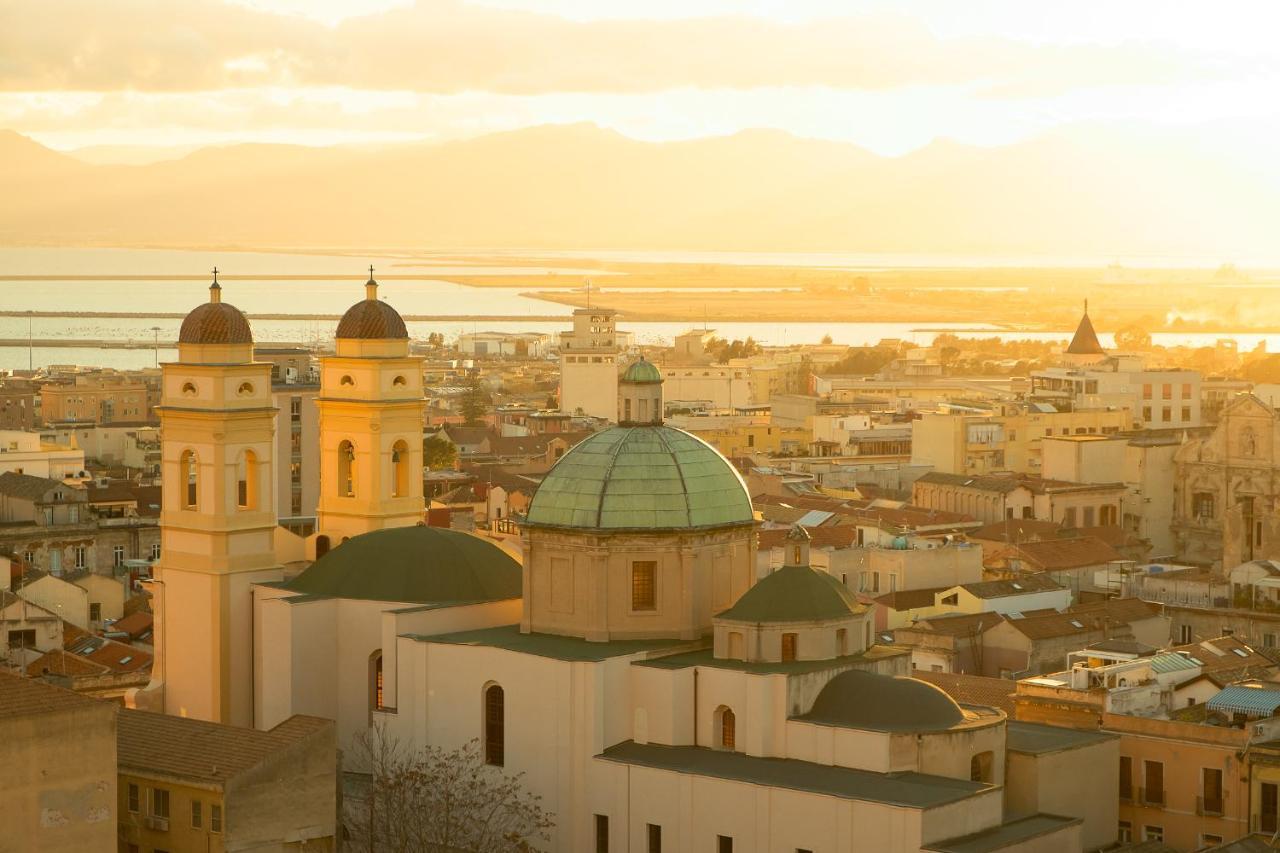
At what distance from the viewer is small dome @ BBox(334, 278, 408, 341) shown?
136 ft

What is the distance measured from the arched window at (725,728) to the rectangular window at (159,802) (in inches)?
292

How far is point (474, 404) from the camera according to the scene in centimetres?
11800

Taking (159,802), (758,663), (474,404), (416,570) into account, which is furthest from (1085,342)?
(159,802)

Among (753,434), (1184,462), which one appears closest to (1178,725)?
(1184,462)

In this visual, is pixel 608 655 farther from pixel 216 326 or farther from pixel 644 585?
pixel 216 326

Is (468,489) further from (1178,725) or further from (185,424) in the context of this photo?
(1178,725)

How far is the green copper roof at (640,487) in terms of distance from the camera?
3466 centimetres

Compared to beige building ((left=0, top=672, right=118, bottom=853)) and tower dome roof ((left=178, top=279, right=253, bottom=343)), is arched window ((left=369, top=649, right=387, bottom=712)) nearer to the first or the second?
tower dome roof ((left=178, top=279, right=253, bottom=343))

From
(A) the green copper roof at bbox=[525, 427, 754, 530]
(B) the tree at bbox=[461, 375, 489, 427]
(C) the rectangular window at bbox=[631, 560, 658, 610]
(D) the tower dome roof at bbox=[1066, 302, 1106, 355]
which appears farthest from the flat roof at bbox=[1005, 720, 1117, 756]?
(D) the tower dome roof at bbox=[1066, 302, 1106, 355]

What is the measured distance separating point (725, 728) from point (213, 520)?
9870mm

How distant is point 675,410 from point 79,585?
5141 centimetres

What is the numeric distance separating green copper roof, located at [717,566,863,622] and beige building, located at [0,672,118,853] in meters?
8.72

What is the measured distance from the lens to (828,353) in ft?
544

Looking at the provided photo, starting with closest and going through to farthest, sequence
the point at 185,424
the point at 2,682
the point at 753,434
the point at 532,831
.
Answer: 1. the point at 2,682
2. the point at 532,831
3. the point at 185,424
4. the point at 753,434
